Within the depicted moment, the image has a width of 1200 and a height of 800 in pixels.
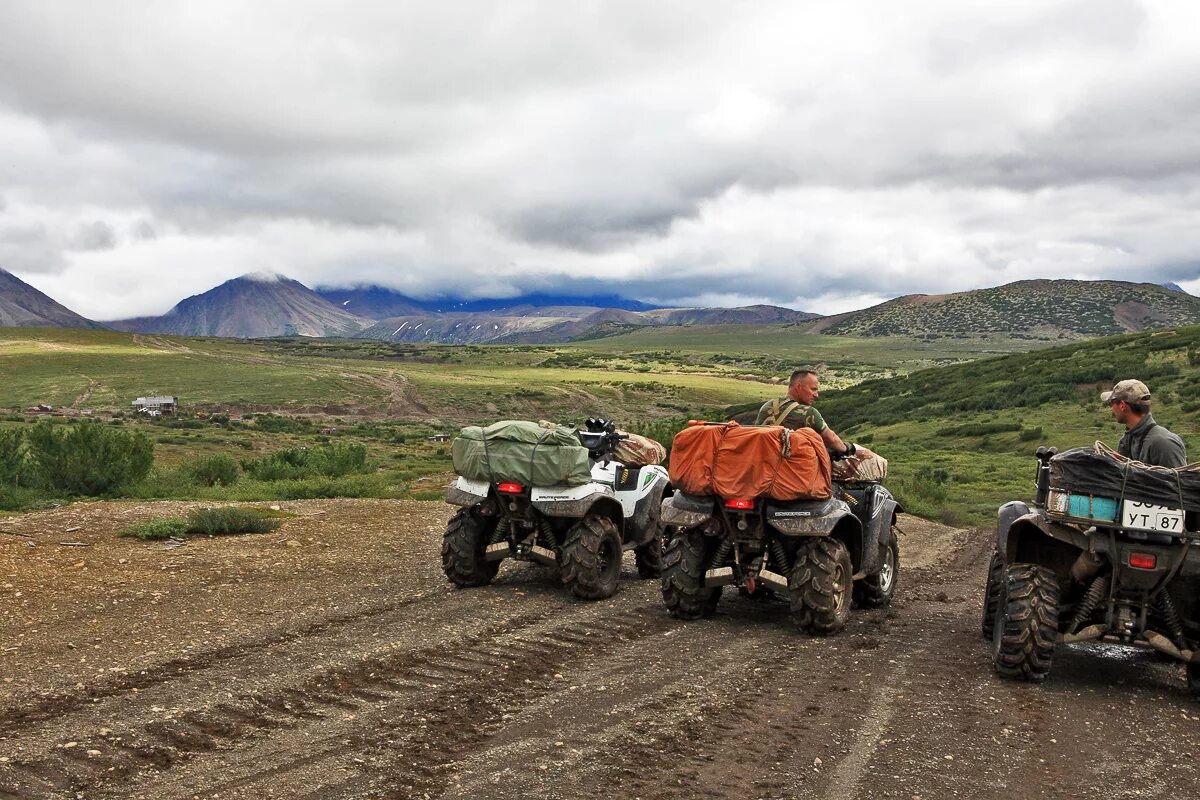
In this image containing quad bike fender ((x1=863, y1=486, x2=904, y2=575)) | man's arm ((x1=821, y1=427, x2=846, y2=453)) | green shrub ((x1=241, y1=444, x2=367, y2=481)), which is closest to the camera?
man's arm ((x1=821, y1=427, x2=846, y2=453))

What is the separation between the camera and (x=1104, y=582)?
7.12 m

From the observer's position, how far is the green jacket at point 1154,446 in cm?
712

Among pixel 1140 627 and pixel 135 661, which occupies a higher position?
pixel 1140 627

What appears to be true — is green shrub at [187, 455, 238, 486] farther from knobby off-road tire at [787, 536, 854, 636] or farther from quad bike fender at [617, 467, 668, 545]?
knobby off-road tire at [787, 536, 854, 636]

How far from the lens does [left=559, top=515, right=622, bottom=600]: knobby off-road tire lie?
9992 mm

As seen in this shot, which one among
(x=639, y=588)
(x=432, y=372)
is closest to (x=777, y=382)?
(x=432, y=372)

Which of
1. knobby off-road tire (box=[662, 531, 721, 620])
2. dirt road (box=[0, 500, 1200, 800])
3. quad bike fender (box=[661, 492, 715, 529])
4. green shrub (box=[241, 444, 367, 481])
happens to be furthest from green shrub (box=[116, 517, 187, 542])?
green shrub (box=[241, 444, 367, 481])

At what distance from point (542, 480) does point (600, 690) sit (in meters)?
3.40

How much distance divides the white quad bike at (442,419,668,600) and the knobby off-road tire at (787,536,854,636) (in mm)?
2306

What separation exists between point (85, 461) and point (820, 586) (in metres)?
16.1

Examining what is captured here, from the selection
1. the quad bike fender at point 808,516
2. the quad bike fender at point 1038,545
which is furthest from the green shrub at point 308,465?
the quad bike fender at point 1038,545

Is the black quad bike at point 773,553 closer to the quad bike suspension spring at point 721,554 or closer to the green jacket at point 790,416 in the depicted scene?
the quad bike suspension spring at point 721,554

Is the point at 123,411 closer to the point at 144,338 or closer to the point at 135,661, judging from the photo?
the point at 135,661

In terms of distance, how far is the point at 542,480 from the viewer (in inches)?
394
